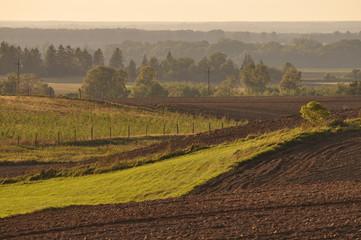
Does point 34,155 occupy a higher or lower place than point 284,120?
lower

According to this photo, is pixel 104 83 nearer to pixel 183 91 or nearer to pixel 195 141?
pixel 183 91

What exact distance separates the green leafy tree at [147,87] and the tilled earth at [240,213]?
121 metres

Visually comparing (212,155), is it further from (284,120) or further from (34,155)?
(34,155)

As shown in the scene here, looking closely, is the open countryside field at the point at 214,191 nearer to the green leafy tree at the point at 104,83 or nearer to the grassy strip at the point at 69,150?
the grassy strip at the point at 69,150

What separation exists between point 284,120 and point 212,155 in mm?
11551

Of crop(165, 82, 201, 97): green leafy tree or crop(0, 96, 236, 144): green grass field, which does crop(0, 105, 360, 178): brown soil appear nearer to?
crop(0, 96, 236, 144): green grass field

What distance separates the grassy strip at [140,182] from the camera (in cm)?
2917

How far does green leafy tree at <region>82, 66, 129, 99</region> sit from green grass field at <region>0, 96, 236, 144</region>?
6245 centimetres

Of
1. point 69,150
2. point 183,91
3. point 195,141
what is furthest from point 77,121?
point 183,91

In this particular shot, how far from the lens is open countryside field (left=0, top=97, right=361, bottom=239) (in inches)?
Answer: 784

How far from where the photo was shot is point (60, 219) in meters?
23.7

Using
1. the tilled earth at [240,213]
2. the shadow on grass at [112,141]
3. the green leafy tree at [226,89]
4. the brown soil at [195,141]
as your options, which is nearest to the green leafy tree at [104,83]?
the green leafy tree at [226,89]

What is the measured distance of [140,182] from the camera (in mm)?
32250

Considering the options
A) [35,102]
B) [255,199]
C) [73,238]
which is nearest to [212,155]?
[255,199]
